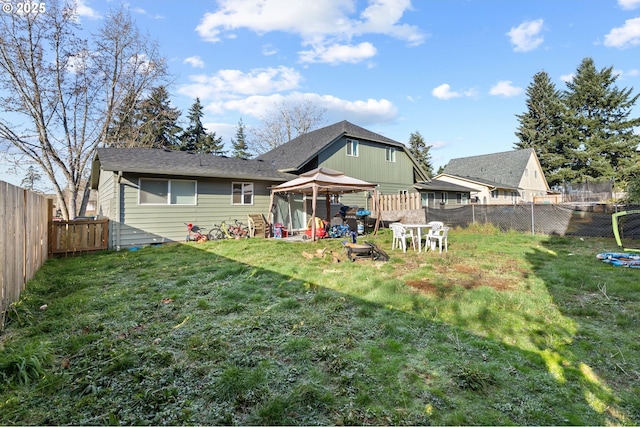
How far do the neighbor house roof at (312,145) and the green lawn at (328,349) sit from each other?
9.34 metres

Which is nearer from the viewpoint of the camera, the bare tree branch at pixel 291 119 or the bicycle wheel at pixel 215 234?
the bicycle wheel at pixel 215 234

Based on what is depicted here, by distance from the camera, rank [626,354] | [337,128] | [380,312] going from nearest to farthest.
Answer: [626,354]
[380,312]
[337,128]

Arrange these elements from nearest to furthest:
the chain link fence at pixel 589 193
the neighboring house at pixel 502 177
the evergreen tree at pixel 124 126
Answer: the evergreen tree at pixel 124 126
the chain link fence at pixel 589 193
the neighboring house at pixel 502 177

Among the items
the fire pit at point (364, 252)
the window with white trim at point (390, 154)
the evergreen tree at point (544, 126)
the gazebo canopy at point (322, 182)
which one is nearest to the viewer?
the fire pit at point (364, 252)

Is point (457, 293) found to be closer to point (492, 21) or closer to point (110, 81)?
point (492, 21)

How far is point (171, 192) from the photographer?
1081cm

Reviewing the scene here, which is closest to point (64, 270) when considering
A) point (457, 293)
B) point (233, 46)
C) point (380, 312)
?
point (380, 312)

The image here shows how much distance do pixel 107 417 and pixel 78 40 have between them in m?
20.0

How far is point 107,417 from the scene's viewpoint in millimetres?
2008

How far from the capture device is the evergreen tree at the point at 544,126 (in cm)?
3438

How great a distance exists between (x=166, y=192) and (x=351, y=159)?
949 cm

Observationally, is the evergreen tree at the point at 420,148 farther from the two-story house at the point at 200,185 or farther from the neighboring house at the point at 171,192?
the neighboring house at the point at 171,192

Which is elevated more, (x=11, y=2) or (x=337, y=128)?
(x=11, y=2)

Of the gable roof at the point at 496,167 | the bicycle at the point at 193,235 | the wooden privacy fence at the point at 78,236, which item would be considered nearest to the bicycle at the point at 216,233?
the bicycle at the point at 193,235
